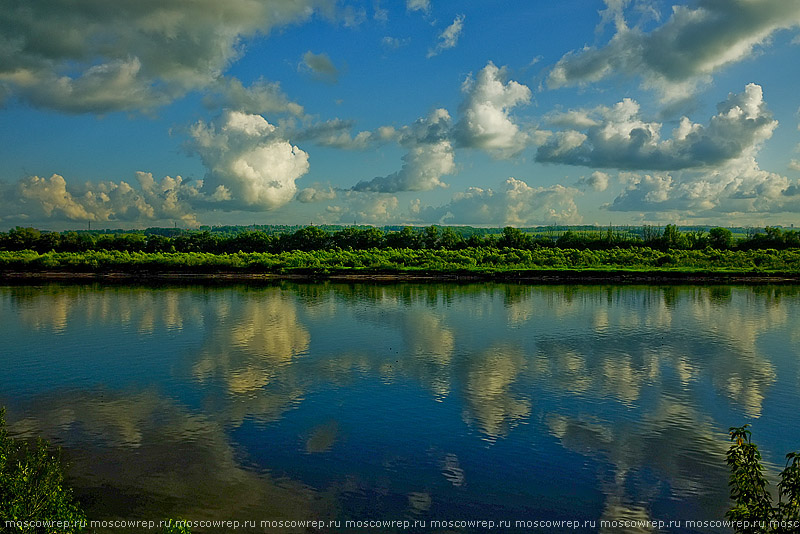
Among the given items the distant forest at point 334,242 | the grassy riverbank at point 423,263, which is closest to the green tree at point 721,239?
the distant forest at point 334,242

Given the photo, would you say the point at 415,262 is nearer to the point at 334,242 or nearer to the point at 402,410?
the point at 334,242

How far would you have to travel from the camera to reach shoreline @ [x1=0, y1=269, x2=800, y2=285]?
189ft

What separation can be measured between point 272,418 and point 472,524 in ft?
23.6

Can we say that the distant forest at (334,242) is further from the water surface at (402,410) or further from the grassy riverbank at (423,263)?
the water surface at (402,410)

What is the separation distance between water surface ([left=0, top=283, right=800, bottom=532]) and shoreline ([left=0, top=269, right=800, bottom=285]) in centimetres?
2519

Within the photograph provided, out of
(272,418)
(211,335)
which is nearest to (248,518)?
(272,418)

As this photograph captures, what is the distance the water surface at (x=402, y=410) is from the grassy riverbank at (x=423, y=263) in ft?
98.9

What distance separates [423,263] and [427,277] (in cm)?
713

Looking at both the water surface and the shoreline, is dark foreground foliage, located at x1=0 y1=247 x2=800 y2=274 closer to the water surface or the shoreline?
the shoreline

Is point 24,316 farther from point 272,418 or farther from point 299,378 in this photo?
point 272,418

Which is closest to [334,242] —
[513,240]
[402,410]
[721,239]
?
[513,240]

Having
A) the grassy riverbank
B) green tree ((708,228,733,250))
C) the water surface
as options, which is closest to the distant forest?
green tree ((708,228,733,250))

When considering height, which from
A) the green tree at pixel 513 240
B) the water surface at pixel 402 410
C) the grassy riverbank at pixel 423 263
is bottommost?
the water surface at pixel 402 410

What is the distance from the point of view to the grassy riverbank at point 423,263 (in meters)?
62.6
